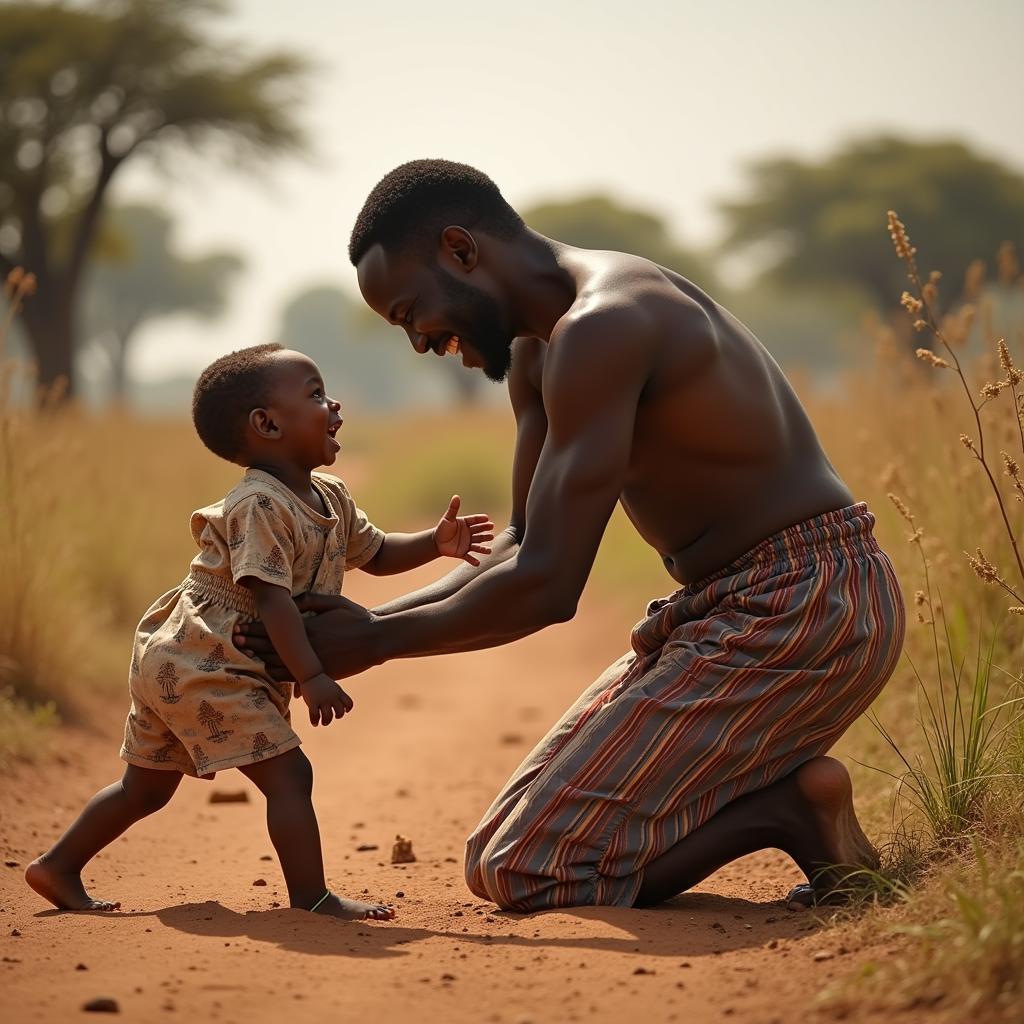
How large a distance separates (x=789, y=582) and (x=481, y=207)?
1.13m

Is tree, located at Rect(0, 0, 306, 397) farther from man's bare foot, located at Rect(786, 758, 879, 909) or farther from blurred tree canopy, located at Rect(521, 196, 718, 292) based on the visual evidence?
blurred tree canopy, located at Rect(521, 196, 718, 292)

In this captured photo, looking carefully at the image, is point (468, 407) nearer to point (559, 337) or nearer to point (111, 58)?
point (111, 58)

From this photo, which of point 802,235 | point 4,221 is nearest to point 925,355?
point 4,221

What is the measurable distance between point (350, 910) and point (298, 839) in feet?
0.65

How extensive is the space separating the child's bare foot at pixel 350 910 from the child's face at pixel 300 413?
98 cm

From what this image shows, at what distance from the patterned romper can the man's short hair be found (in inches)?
25.2

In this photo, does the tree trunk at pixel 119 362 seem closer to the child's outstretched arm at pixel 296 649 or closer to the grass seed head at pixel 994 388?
the child's outstretched arm at pixel 296 649

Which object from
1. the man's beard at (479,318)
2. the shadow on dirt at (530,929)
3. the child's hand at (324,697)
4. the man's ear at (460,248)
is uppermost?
the man's ear at (460,248)

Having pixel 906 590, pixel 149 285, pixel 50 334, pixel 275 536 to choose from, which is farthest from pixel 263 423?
pixel 149 285

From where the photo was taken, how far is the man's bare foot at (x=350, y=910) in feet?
9.82

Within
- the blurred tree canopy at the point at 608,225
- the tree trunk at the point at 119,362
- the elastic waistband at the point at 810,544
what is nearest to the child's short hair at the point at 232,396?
the elastic waistband at the point at 810,544

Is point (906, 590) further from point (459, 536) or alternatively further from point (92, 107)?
point (92, 107)

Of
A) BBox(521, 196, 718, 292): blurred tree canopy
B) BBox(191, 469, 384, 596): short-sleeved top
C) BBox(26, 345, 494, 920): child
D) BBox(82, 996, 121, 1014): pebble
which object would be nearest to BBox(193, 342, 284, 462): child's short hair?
BBox(26, 345, 494, 920): child

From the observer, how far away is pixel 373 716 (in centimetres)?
643
